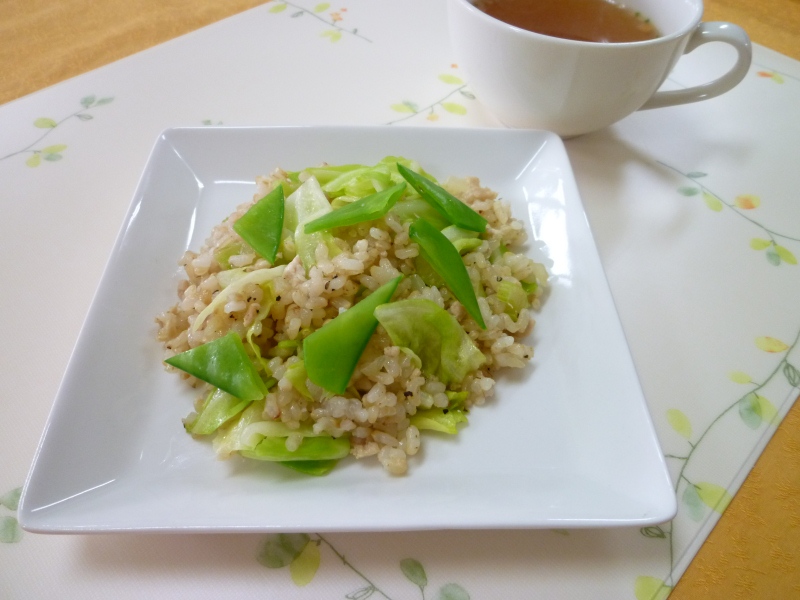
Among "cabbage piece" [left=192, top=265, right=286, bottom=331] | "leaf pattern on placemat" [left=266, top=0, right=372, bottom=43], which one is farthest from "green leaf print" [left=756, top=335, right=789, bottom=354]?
"leaf pattern on placemat" [left=266, top=0, right=372, bottom=43]

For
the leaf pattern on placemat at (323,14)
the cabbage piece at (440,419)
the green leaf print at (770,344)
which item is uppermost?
the leaf pattern on placemat at (323,14)

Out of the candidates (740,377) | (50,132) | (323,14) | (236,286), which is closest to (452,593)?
(236,286)

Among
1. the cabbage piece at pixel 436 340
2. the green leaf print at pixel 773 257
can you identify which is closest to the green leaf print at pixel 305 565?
the cabbage piece at pixel 436 340

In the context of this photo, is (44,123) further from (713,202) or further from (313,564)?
(713,202)

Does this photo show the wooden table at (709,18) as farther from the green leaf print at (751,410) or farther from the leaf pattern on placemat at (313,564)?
the leaf pattern on placemat at (313,564)

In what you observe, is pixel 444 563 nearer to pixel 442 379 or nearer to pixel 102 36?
pixel 442 379

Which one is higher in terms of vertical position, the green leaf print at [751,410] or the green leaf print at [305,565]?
the green leaf print at [751,410]

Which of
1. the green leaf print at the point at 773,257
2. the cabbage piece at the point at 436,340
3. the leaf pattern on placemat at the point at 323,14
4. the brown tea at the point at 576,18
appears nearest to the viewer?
the cabbage piece at the point at 436,340
